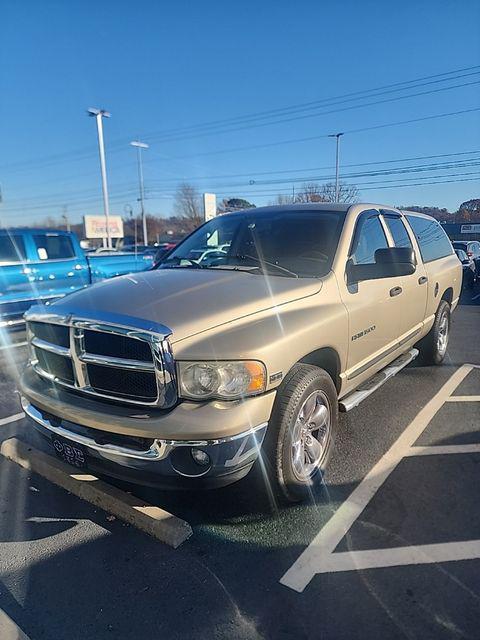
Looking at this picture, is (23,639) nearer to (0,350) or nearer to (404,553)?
(404,553)

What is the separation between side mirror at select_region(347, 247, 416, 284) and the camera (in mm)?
3371

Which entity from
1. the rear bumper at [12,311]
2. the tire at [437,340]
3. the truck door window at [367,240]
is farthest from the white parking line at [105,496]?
the rear bumper at [12,311]

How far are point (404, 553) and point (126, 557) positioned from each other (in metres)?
1.59

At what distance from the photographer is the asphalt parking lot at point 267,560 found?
205 centimetres

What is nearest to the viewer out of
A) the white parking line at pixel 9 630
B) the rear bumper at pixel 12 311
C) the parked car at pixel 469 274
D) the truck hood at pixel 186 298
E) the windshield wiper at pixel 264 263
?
the white parking line at pixel 9 630

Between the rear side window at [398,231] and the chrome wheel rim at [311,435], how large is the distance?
2.18 metres

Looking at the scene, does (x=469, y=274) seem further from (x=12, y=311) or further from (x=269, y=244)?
(x=12, y=311)

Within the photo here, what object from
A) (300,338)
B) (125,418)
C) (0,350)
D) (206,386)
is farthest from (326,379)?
(0,350)

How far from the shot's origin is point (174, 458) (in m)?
2.29

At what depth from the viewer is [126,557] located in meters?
2.47

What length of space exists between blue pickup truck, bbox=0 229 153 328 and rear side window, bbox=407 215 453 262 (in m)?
6.51

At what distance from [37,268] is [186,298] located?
693 cm

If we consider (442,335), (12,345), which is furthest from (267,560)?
(12,345)

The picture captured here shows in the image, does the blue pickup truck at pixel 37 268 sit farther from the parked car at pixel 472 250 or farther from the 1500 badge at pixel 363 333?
the parked car at pixel 472 250
